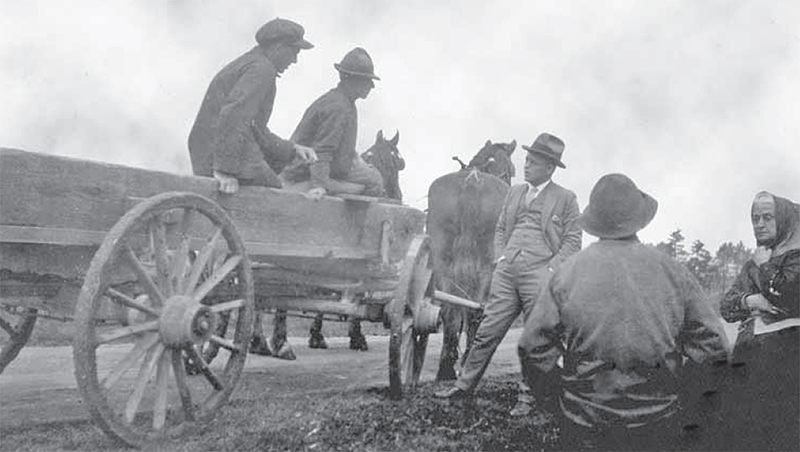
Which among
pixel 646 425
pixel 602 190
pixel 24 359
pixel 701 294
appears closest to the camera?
pixel 646 425

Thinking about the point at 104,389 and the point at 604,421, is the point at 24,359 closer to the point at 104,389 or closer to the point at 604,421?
the point at 104,389

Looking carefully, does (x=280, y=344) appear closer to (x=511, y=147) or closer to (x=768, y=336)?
(x=511, y=147)

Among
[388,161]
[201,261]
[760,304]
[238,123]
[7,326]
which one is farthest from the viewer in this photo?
[388,161]

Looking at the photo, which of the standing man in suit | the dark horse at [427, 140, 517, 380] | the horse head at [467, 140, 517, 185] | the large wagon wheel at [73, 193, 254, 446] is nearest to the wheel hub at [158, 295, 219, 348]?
the large wagon wheel at [73, 193, 254, 446]

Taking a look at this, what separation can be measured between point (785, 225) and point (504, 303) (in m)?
2.17

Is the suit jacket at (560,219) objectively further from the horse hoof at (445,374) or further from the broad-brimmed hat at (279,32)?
the broad-brimmed hat at (279,32)

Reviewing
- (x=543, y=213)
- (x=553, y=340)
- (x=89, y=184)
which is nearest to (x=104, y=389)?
(x=89, y=184)

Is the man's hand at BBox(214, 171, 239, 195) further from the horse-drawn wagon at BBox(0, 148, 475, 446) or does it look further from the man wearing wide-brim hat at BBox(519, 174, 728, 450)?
the man wearing wide-brim hat at BBox(519, 174, 728, 450)

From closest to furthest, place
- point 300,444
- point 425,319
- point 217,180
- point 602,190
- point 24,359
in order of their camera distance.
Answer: point 602,190 → point 300,444 → point 217,180 → point 425,319 → point 24,359

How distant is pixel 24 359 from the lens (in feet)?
23.0

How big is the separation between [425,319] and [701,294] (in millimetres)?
2982

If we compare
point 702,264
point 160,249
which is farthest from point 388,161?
point 702,264

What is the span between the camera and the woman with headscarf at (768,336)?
3.93 meters

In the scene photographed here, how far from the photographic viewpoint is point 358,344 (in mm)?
9375
